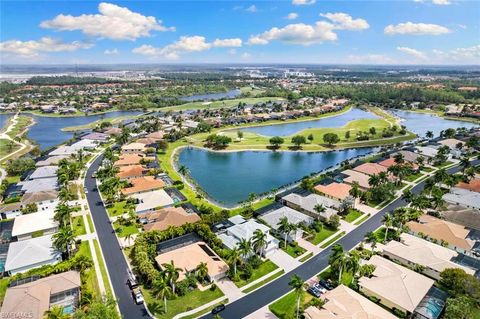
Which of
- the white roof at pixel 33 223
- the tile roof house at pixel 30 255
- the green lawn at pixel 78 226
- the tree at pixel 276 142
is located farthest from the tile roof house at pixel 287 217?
the tree at pixel 276 142

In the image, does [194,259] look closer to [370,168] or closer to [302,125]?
[370,168]

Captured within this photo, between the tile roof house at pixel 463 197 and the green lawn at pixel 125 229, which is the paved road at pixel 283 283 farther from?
the green lawn at pixel 125 229

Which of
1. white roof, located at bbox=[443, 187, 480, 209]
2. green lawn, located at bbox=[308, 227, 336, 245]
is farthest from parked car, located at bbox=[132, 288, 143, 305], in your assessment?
white roof, located at bbox=[443, 187, 480, 209]

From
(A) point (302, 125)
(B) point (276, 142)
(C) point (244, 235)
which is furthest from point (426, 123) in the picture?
(C) point (244, 235)

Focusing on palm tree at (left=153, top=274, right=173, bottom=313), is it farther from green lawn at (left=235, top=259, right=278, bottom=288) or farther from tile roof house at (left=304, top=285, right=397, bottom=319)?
tile roof house at (left=304, top=285, right=397, bottom=319)

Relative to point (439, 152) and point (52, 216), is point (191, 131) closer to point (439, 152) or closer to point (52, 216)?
point (52, 216)

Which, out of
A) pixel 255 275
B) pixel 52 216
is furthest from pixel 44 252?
pixel 255 275
